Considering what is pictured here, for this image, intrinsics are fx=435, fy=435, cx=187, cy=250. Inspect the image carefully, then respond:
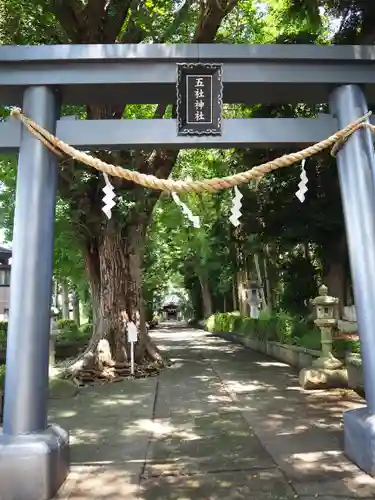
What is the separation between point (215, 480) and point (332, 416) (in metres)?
3.07

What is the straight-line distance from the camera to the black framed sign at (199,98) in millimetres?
4391

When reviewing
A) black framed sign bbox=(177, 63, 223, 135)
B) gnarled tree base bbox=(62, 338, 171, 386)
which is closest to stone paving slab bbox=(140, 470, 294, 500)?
black framed sign bbox=(177, 63, 223, 135)

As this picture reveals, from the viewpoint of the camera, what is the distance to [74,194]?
10.5m

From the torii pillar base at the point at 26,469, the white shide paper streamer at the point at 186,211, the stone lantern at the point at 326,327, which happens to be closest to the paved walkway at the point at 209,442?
the torii pillar base at the point at 26,469

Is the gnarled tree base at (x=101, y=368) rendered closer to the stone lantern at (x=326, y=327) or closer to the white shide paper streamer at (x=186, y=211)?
the stone lantern at (x=326, y=327)

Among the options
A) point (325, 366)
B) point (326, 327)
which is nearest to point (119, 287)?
point (326, 327)

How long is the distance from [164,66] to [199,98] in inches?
19.6

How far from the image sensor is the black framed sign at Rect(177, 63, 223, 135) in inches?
173

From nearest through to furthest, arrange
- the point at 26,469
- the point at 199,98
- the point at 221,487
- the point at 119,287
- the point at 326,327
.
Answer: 1. the point at 26,469
2. the point at 221,487
3. the point at 199,98
4. the point at 326,327
5. the point at 119,287

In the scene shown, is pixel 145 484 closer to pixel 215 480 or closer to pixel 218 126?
pixel 215 480

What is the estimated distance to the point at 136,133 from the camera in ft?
14.3

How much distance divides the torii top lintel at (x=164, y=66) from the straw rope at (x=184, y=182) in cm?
50

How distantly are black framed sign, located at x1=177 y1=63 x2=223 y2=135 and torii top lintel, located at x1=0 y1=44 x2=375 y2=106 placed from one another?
0.32 ft

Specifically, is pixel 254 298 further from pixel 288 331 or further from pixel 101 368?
pixel 101 368
